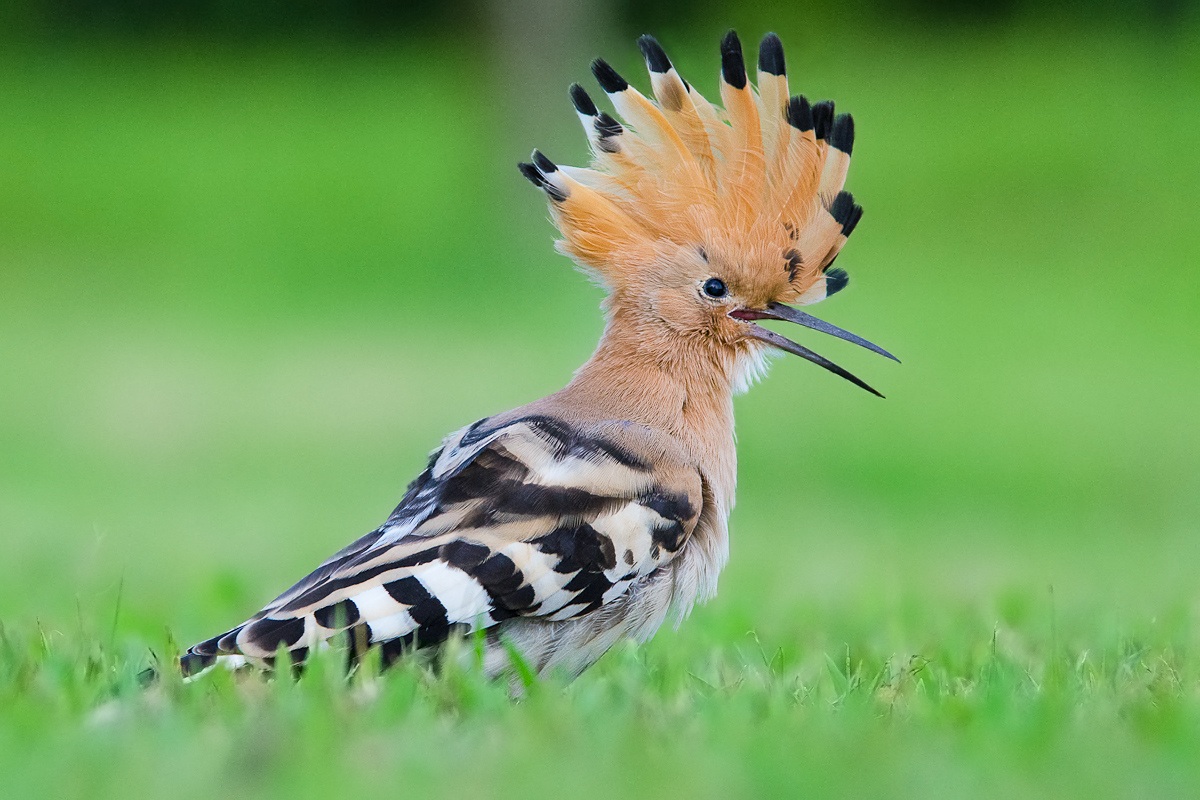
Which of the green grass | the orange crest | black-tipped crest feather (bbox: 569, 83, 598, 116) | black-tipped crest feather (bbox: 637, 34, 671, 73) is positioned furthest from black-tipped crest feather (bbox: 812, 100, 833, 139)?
the green grass

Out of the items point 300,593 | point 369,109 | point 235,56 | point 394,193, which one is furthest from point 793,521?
point 235,56

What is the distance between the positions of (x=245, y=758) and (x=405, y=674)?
18.4 inches

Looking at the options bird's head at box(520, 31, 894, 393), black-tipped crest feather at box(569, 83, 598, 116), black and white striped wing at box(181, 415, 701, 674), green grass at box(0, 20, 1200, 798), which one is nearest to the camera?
green grass at box(0, 20, 1200, 798)

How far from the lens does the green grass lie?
232 centimetres

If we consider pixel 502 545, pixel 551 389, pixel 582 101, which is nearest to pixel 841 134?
pixel 582 101

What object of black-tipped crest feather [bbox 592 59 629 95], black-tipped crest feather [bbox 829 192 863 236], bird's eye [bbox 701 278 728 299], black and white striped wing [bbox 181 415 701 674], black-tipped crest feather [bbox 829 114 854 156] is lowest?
black and white striped wing [bbox 181 415 701 674]

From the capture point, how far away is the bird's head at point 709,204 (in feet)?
11.4

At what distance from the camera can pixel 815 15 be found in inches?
787

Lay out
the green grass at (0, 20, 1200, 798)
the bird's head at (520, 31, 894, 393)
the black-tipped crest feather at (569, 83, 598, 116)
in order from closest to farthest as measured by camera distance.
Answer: the green grass at (0, 20, 1200, 798) < the bird's head at (520, 31, 894, 393) < the black-tipped crest feather at (569, 83, 598, 116)

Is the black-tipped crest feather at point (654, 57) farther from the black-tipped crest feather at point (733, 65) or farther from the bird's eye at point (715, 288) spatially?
the bird's eye at point (715, 288)

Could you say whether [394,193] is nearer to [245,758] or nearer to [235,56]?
[235,56]

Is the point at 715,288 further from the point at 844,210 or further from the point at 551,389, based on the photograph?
the point at 551,389

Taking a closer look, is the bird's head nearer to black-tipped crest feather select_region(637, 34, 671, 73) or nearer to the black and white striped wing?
black-tipped crest feather select_region(637, 34, 671, 73)

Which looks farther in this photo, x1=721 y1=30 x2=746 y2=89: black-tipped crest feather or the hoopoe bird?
x1=721 y1=30 x2=746 y2=89: black-tipped crest feather
